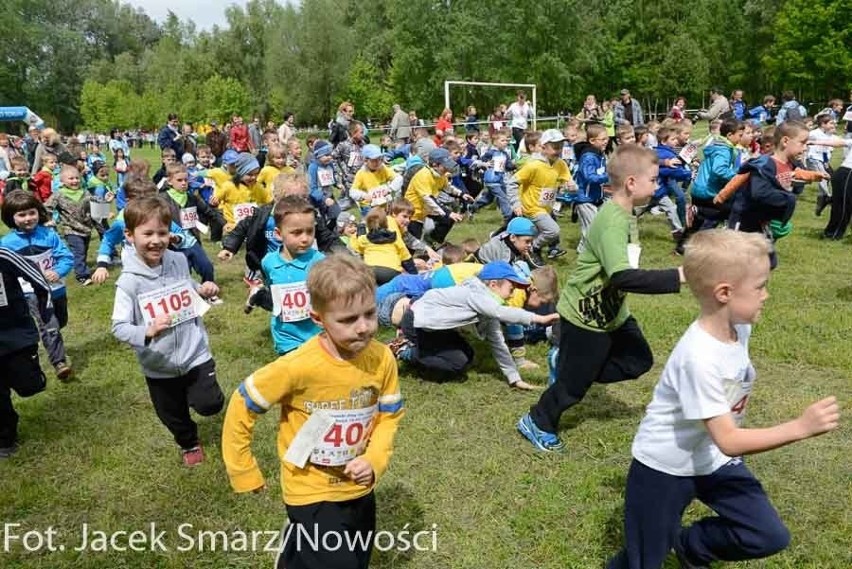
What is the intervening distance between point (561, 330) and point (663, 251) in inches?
257

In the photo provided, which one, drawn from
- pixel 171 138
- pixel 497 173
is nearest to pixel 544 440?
pixel 497 173

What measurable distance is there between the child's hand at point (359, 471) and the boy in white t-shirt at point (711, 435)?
3.51 feet

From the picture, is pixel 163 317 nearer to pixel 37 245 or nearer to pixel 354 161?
pixel 37 245

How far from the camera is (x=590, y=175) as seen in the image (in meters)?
8.92

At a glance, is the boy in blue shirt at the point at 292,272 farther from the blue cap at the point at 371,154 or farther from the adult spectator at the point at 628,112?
the adult spectator at the point at 628,112

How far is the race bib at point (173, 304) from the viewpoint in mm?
3969

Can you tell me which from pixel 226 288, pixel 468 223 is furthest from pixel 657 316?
pixel 468 223

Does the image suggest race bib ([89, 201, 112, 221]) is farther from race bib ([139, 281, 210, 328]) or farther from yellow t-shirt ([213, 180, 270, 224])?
race bib ([139, 281, 210, 328])

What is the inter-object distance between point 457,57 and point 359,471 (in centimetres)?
5365

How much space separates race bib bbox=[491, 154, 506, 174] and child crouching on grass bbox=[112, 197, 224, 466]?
8.35m

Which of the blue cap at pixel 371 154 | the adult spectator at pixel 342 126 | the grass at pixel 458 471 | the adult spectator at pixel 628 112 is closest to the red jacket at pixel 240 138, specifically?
the adult spectator at pixel 342 126

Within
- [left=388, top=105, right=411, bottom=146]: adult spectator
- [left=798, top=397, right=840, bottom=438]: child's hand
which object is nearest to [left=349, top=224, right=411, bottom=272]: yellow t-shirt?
[left=798, top=397, right=840, bottom=438]: child's hand

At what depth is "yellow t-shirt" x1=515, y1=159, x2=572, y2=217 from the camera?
8789 mm

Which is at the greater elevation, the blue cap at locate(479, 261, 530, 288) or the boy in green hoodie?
the blue cap at locate(479, 261, 530, 288)
